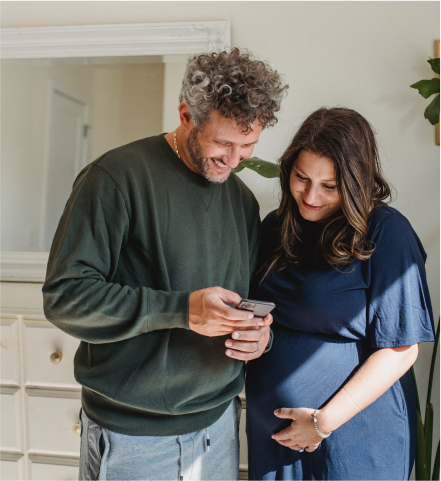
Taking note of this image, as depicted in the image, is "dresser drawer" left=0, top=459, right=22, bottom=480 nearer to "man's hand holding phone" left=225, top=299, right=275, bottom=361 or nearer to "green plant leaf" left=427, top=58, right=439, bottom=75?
"man's hand holding phone" left=225, top=299, right=275, bottom=361

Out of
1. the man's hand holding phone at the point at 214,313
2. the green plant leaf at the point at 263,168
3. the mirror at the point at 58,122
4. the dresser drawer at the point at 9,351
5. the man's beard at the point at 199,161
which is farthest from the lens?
the mirror at the point at 58,122

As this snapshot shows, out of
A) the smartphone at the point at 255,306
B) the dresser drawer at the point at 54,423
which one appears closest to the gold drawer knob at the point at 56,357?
the dresser drawer at the point at 54,423

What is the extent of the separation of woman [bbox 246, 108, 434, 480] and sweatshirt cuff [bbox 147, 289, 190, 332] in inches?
14.3

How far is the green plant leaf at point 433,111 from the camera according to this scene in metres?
1.52

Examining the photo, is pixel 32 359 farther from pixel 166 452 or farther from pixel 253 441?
pixel 253 441

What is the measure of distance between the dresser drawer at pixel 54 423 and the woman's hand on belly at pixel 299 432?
914mm

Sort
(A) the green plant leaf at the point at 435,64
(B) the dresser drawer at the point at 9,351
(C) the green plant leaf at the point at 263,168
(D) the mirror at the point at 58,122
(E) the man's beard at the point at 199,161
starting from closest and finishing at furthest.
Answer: (E) the man's beard at the point at 199,161 → (C) the green plant leaf at the point at 263,168 → (A) the green plant leaf at the point at 435,64 → (B) the dresser drawer at the point at 9,351 → (D) the mirror at the point at 58,122

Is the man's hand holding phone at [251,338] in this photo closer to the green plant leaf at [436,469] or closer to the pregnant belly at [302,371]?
the pregnant belly at [302,371]

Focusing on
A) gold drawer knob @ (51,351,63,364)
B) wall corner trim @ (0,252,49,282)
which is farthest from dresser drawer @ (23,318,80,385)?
wall corner trim @ (0,252,49,282)

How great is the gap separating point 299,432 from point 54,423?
1.07 meters

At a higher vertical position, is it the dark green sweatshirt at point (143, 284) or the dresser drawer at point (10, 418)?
the dark green sweatshirt at point (143, 284)

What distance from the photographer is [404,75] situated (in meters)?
1.67

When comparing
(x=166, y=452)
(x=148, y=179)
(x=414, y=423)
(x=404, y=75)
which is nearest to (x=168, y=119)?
(x=148, y=179)

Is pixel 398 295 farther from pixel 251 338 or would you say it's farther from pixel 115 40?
pixel 115 40
